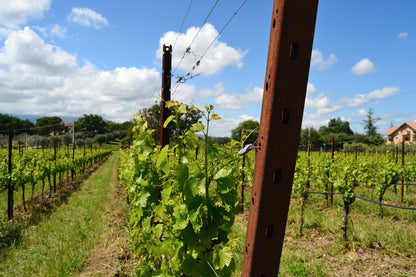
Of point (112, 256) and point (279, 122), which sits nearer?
point (279, 122)

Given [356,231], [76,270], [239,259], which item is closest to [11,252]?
[76,270]

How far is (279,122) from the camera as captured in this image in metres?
1.21

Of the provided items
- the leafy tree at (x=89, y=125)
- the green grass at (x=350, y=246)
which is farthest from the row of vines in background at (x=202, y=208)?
the leafy tree at (x=89, y=125)

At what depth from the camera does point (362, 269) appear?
15.2ft

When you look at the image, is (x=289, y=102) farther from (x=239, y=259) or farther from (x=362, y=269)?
(x=362, y=269)

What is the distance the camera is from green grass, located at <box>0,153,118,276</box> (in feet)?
15.3

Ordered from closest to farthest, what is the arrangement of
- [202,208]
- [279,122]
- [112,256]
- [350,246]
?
[279,122]
[202,208]
[112,256]
[350,246]

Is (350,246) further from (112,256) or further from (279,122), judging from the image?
Result: (279,122)

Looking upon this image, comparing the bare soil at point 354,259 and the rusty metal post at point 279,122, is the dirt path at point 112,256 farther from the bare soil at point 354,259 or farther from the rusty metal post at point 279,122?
the rusty metal post at point 279,122

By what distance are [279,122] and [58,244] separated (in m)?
6.44

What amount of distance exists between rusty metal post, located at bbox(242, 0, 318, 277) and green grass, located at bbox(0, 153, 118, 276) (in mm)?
4388

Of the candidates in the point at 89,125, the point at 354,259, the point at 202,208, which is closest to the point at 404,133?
the point at 354,259

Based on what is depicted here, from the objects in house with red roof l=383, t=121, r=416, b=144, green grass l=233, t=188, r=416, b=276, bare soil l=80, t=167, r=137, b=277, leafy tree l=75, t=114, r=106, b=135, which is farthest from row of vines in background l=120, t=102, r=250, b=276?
leafy tree l=75, t=114, r=106, b=135

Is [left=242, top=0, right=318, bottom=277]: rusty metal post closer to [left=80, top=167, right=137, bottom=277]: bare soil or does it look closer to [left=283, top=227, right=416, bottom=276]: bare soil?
[left=80, top=167, right=137, bottom=277]: bare soil
